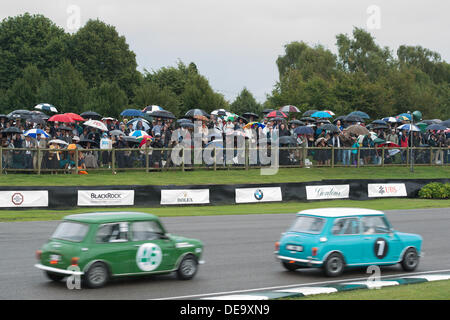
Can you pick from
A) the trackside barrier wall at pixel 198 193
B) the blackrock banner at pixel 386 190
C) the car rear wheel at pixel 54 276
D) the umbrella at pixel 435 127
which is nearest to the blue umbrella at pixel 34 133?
the trackside barrier wall at pixel 198 193

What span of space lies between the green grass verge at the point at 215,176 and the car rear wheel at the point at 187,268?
16456mm

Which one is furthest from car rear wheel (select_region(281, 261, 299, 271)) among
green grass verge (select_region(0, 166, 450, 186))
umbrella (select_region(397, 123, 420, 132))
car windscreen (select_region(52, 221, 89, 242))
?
umbrella (select_region(397, 123, 420, 132))

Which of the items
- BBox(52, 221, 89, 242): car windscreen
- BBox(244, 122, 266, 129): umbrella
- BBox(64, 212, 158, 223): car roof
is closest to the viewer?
BBox(52, 221, 89, 242): car windscreen

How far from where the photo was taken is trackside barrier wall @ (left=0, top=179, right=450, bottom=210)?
85.1ft

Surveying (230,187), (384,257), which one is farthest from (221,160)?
(384,257)

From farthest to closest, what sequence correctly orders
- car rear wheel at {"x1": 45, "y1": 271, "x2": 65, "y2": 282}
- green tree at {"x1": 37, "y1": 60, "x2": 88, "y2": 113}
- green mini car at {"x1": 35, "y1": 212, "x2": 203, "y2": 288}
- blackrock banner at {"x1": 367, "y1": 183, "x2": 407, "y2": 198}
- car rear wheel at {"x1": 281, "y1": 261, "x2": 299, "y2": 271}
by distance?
green tree at {"x1": 37, "y1": 60, "x2": 88, "y2": 113} < blackrock banner at {"x1": 367, "y1": 183, "x2": 407, "y2": 198} < car rear wheel at {"x1": 281, "y1": 261, "x2": 299, "y2": 271} < car rear wheel at {"x1": 45, "y1": 271, "x2": 65, "y2": 282} < green mini car at {"x1": 35, "y1": 212, "x2": 203, "y2": 288}

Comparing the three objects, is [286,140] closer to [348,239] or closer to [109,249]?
[348,239]

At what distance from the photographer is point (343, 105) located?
54375 mm

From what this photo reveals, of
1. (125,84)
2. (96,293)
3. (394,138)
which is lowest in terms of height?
(96,293)

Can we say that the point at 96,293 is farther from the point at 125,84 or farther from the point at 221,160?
the point at 125,84

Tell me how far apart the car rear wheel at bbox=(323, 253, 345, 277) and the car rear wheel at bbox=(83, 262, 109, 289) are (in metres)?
4.68

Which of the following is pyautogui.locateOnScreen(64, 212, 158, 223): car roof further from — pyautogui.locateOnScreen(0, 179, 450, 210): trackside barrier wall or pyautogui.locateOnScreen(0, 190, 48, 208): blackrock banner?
pyautogui.locateOnScreen(0, 179, 450, 210): trackside barrier wall

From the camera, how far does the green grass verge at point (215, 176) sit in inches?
1147

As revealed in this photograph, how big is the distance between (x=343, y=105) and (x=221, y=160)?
2330 cm
